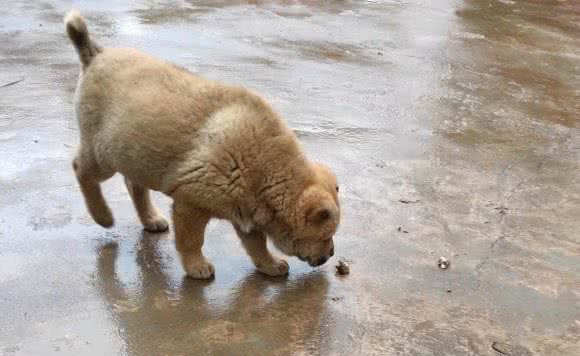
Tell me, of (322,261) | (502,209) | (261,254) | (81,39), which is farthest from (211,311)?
(502,209)

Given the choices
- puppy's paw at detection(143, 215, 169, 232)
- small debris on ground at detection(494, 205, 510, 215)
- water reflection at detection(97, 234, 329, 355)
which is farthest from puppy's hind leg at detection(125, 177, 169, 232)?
small debris on ground at detection(494, 205, 510, 215)

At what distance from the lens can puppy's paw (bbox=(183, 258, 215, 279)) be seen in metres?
3.80

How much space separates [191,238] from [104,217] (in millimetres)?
804

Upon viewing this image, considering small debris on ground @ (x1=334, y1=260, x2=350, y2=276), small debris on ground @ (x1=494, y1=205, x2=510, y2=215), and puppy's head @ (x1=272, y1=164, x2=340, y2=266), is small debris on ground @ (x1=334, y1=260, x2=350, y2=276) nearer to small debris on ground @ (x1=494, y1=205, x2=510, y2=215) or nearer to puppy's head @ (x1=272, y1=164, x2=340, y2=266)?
puppy's head @ (x1=272, y1=164, x2=340, y2=266)

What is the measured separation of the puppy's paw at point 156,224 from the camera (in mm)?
4340

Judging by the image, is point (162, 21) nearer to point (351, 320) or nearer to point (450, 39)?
point (450, 39)

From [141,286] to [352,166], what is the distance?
7.34ft

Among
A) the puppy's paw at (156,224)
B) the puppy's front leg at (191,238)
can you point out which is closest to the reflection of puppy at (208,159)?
the puppy's front leg at (191,238)

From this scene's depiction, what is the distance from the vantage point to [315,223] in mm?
3686

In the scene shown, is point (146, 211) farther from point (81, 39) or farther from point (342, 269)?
point (342, 269)

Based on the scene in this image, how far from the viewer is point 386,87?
7.38 meters

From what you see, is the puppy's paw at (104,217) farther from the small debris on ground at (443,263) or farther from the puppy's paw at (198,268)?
the small debris on ground at (443,263)

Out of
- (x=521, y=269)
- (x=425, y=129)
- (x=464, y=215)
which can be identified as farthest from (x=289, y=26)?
(x=521, y=269)

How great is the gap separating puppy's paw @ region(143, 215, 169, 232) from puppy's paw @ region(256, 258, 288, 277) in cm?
78
